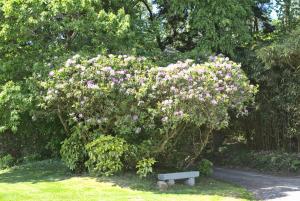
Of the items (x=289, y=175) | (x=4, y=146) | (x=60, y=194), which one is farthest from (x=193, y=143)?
(x=4, y=146)

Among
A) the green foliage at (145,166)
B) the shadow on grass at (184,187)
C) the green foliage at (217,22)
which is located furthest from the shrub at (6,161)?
the green foliage at (145,166)

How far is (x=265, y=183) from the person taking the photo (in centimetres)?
1269

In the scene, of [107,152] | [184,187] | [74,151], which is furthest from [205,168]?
[74,151]

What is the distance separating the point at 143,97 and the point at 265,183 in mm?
4060

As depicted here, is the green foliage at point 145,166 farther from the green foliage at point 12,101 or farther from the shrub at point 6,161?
the shrub at point 6,161

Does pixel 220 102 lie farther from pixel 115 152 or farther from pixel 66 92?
pixel 66 92

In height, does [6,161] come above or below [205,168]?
above

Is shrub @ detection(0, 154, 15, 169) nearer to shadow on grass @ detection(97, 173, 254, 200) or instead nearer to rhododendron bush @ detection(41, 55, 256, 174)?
rhododendron bush @ detection(41, 55, 256, 174)

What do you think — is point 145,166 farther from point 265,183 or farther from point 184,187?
point 265,183

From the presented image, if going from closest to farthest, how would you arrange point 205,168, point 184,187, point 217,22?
point 184,187, point 205,168, point 217,22

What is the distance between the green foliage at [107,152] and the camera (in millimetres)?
11656

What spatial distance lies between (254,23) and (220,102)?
8.60 m

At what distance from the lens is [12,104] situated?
12.6 metres

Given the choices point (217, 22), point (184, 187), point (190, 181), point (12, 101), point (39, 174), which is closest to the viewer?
point (184, 187)
